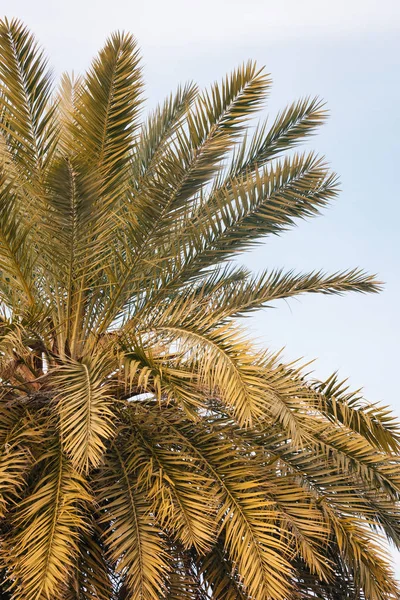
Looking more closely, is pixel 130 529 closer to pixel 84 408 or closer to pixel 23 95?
pixel 84 408

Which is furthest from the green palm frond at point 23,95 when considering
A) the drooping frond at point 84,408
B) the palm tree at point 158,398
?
the drooping frond at point 84,408

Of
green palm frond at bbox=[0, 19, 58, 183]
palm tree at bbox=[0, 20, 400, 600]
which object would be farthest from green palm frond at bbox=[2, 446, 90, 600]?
green palm frond at bbox=[0, 19, 58, 183]

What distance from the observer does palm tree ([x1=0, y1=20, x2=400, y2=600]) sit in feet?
20.4

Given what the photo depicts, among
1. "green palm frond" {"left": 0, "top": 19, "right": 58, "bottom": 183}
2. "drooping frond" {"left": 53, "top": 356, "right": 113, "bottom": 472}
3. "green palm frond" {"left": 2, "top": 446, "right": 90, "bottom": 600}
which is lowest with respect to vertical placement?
"green palm frond" {"left": 2, "top": 446, "right": 90, "bottom": 600}

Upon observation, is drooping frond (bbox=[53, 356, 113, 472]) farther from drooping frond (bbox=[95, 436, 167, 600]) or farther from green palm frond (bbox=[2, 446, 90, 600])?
drooping frond (bbox=[95, 436, 167, 600])

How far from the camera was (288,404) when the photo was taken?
670cm

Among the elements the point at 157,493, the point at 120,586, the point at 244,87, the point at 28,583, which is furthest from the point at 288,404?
the point at 244,87

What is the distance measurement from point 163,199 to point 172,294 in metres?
1.19

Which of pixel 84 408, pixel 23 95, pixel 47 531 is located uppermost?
pixel 23 95

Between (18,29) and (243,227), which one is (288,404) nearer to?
(243,227)

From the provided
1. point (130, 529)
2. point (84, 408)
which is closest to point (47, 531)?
point (130, 529)

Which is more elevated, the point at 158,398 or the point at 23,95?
the point at 23,95

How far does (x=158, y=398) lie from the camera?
600cm

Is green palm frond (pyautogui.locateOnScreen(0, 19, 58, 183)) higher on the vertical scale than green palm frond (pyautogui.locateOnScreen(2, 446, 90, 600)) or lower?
higher
